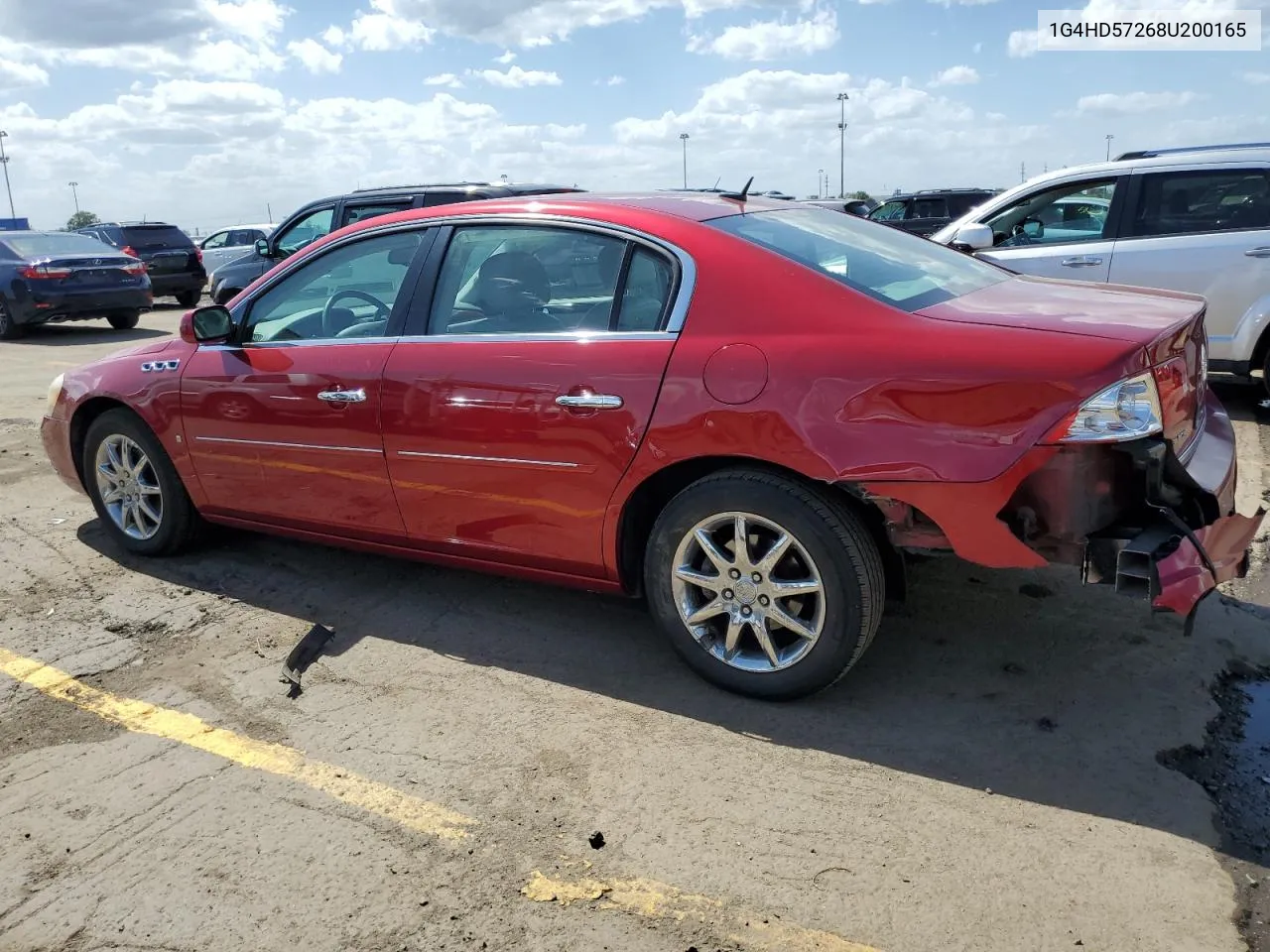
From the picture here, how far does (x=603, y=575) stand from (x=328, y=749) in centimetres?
107

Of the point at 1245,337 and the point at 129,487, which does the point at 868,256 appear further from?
the point at 1245,337

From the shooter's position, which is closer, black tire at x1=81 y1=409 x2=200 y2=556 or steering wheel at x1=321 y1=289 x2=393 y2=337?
steering wheel at x1=321 y1=289 x2=393 y2=337

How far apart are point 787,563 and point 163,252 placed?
57.1 ft

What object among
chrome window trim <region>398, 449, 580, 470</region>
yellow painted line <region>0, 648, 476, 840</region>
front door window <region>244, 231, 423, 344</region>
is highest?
front door window <region>244, 231, 423, 344</region>

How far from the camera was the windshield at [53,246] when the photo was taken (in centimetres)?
1420

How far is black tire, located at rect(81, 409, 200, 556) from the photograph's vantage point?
4.75m

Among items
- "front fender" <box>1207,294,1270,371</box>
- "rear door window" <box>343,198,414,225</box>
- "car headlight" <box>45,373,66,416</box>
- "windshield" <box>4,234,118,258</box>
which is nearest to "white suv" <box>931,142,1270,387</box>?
"front fender" <box>1207,294,1270,371</box>

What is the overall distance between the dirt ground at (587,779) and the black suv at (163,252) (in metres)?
14.8

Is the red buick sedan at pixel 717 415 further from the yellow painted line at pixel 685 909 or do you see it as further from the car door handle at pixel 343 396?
the yellow painted line at pixel 685 909

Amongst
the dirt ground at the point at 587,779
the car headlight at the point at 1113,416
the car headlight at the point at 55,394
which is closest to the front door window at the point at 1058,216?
the dirt ground at the point at 587,779

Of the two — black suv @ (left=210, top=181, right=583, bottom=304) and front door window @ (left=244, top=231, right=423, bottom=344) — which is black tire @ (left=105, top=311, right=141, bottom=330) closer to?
black suv @ (left=210, top=181, right=583, bottom=304)

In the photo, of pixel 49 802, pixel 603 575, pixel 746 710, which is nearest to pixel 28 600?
pixel 49 802

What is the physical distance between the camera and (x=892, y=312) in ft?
10.2

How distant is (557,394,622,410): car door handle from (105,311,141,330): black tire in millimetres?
13472
